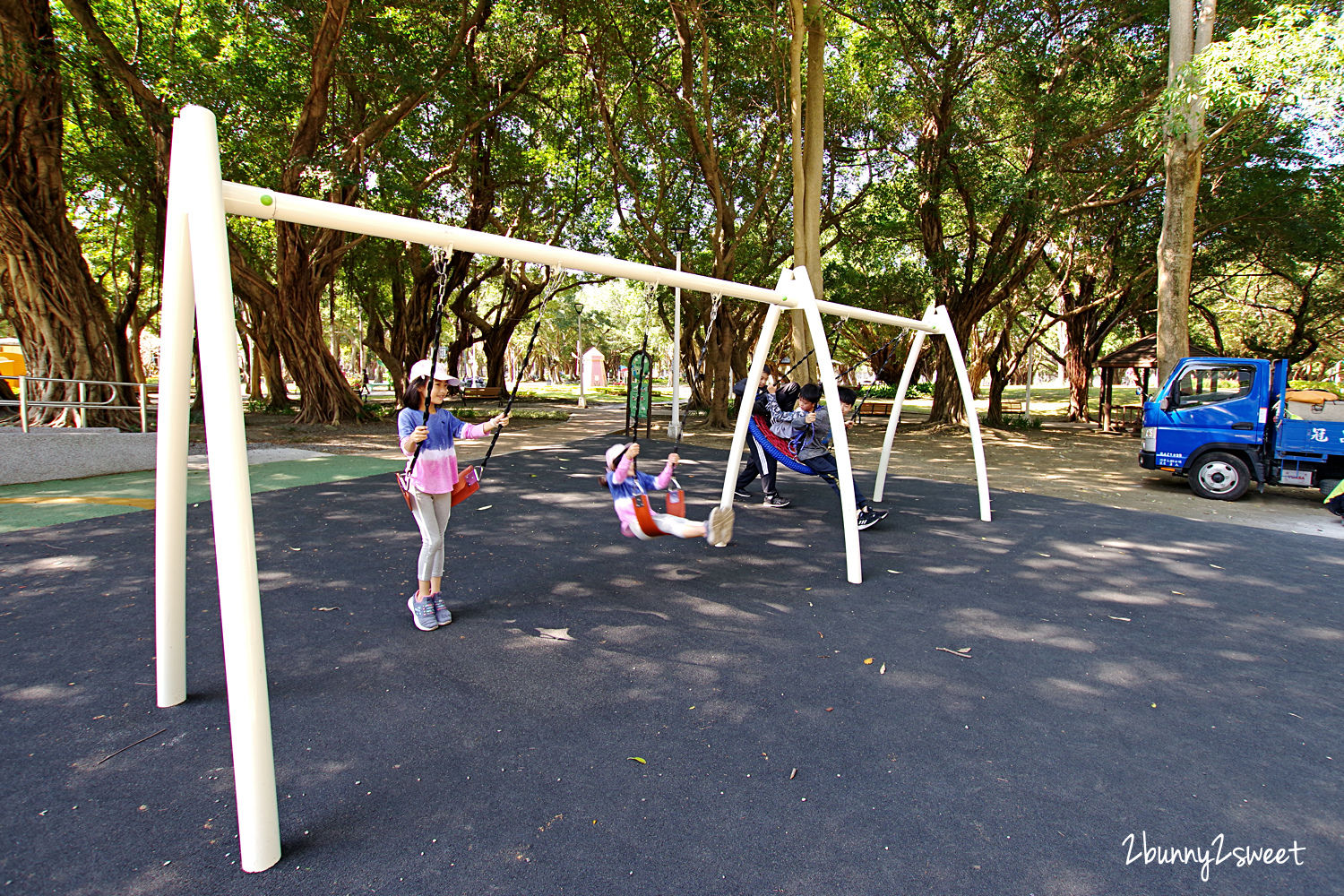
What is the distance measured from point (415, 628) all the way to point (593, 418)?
16.0m

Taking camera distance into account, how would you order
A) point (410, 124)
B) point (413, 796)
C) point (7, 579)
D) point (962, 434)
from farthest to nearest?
point (962, 434) → point (410, 124) → point (7, 579) → point (413, 796)

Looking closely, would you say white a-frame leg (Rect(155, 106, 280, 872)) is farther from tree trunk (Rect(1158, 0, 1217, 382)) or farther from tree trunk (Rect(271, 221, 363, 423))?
tree trunk (Rect(271, 221, 363, 423))

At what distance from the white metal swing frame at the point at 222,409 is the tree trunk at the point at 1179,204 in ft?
31.8

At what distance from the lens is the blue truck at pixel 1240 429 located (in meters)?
A: 7.34

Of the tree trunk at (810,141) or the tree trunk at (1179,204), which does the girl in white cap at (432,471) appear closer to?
the tree trunk at (810,141)

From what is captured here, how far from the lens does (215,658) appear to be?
3.16 metres

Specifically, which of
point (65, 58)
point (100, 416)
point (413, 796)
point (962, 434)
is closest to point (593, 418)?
point (962, 434)

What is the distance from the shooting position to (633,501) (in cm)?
402

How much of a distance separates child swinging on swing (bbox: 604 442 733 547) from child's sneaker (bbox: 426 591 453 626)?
1172 millimetres

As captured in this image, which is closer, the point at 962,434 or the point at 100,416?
the point at 100,416

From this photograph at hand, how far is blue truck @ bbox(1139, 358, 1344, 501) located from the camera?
7.34 m

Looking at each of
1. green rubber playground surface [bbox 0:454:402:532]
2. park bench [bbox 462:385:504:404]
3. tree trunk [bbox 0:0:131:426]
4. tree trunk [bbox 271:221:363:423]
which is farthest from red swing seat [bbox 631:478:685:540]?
park bench [bbox 462:385:504:404]

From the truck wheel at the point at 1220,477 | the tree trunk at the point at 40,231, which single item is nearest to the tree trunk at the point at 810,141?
the truck wheel at the point at 1220,477

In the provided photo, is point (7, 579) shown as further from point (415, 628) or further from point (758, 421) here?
point (758, 421)
